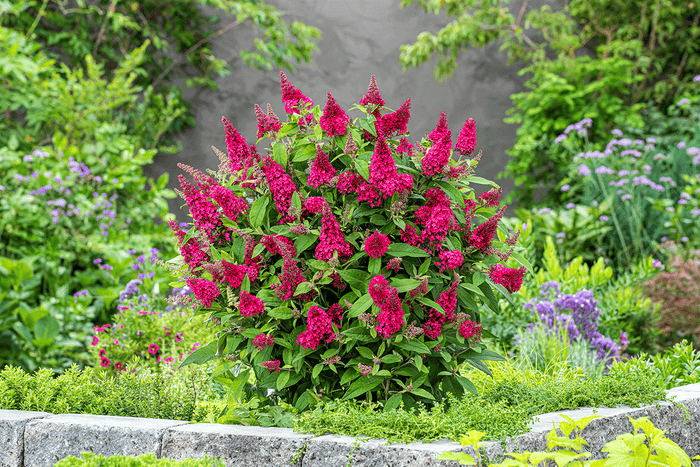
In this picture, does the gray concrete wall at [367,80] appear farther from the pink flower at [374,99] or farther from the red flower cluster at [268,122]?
the pink flower at [374,99]

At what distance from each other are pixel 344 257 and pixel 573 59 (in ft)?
20.5

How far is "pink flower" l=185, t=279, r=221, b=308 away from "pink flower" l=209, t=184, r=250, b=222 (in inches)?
9.9

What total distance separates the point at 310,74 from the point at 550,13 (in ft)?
10.3

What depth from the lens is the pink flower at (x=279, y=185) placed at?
1956 millimetres

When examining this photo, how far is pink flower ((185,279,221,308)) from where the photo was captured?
191 cm

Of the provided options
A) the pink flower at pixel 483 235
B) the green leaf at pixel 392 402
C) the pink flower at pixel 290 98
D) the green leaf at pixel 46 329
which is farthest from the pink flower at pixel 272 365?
the green leaf at pixel 46 329

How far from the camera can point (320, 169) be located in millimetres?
1933

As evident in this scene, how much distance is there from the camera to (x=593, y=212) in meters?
5.75

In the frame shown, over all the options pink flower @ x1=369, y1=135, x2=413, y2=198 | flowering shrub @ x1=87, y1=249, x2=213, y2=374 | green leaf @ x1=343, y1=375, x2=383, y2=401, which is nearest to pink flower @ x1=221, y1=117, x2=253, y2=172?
pink flower @ x1=369, y1=135, x2=413, y2=198

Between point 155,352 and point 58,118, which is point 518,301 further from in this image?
point 58,118

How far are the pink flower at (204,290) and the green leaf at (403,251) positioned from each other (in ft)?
1.95

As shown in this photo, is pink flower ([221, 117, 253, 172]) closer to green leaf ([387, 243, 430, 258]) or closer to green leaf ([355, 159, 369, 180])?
green leaf ([355, 159, 369, 180])

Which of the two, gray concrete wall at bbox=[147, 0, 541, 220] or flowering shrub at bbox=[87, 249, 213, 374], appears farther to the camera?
gray concrete wall at bbox=[147, 0, 541, 220]

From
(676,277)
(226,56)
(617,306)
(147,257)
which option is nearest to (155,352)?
(147,257)
